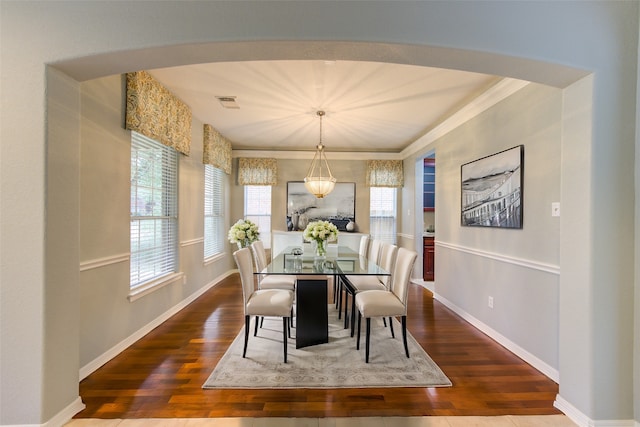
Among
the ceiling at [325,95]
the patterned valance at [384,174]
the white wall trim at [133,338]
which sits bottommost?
the white wall trim at [133,338]

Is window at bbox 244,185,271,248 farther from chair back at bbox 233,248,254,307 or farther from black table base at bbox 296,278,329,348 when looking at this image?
black table base at bbox 296,278,329,348

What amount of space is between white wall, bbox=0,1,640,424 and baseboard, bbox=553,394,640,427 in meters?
0.03

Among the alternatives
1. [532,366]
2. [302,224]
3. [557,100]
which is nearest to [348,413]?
[532,366]

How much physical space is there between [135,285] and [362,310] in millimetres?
2314

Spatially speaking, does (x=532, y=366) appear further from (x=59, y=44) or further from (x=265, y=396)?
(x=59, y=44)

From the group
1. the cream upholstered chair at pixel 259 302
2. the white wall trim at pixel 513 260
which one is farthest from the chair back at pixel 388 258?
the cream upholstered chair at pixel 259 302

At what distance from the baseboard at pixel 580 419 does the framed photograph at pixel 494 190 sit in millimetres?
1390

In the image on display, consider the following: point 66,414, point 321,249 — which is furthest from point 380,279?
point 66,414

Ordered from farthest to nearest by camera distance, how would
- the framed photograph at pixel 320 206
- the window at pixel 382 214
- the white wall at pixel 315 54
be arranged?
the window at pixel 382 214 < the framed photograph at pixel 320 206 < the white wall at pixel 315 54

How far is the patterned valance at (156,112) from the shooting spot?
111 inches

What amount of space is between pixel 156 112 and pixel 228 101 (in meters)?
0.91

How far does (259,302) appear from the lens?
2.69m

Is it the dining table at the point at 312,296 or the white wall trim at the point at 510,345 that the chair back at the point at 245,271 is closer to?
the dining table at the point at 312,296

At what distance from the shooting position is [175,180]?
394 centimetres
